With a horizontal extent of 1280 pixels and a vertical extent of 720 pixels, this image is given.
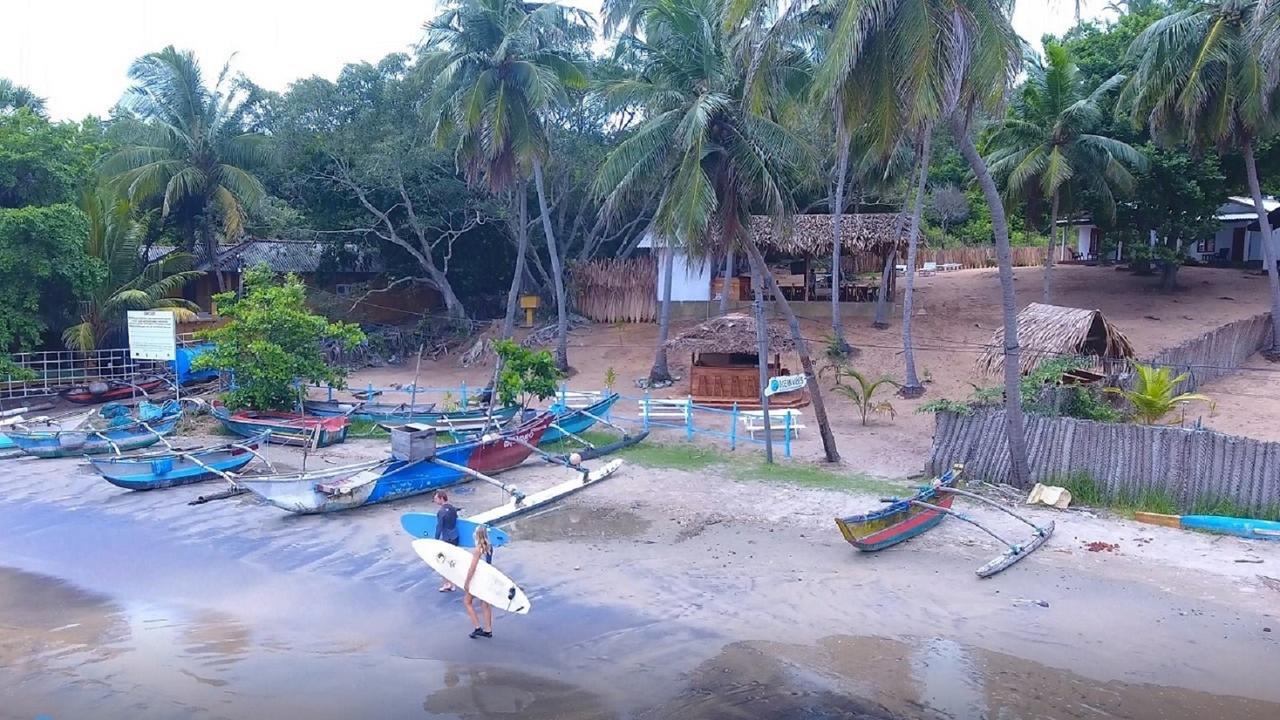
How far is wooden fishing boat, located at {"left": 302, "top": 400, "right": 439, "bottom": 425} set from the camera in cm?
2105

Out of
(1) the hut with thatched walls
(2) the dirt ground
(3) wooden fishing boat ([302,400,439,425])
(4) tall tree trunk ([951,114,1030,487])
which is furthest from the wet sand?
(1) the hut with thatched walls

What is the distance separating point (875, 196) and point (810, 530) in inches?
846

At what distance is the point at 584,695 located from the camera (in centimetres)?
884

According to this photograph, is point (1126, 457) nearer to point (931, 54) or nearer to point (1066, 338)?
point (1066, 338)

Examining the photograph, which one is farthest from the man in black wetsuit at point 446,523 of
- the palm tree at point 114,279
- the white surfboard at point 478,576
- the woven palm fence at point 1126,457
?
the palm tree at point 114,279

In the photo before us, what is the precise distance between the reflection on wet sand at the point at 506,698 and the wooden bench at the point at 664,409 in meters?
10.8

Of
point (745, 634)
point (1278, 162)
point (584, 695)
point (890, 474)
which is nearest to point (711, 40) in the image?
point (890, 474)

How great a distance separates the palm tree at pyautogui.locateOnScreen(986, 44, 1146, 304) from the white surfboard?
A: 19176mm

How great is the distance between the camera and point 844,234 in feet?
90.7

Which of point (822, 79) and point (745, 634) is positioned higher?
point (822, 79)

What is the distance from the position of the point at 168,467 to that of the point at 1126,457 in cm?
1602

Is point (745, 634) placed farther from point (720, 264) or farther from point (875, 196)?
point (875, 196)

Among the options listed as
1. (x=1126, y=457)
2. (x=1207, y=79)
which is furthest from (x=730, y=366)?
(x=1207, y=79)

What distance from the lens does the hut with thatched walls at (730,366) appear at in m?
22.2
